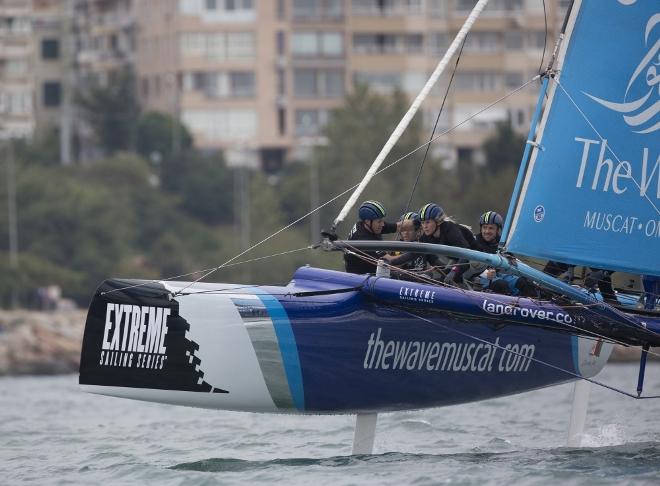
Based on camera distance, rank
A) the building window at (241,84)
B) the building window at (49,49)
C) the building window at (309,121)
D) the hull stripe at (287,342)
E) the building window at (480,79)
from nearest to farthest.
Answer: the hull stripe at (287,342)
the building window at (480,79)
the building window at (241,84)
the building window at (309,121)
the building window at (49,49)

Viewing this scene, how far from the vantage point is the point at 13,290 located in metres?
46.4

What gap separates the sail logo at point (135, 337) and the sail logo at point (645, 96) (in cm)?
413

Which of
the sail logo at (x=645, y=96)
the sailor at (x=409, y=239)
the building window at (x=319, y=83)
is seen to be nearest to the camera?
the sail logo at (x=645, y=96)

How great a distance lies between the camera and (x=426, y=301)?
13898 mm

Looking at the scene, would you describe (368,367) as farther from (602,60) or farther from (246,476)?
(602,60)

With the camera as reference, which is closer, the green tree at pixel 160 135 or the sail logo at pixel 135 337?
→ the sail logo at pixel 135 337

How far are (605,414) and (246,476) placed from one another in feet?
22.2

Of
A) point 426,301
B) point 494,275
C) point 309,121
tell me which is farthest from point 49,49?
point 426,301

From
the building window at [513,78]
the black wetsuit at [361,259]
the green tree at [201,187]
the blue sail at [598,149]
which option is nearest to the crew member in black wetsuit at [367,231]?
the black wetsuit at [361,259]

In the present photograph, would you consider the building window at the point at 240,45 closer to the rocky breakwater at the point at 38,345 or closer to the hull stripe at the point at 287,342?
the rocky breakwater at the point at 38,345

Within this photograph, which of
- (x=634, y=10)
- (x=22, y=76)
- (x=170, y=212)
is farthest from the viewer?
(x=22, y=76)

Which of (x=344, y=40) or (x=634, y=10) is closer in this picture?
(x=634, y=10)

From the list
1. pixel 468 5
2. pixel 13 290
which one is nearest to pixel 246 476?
pixel 13 290

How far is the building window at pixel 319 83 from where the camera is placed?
64250 millimetres
